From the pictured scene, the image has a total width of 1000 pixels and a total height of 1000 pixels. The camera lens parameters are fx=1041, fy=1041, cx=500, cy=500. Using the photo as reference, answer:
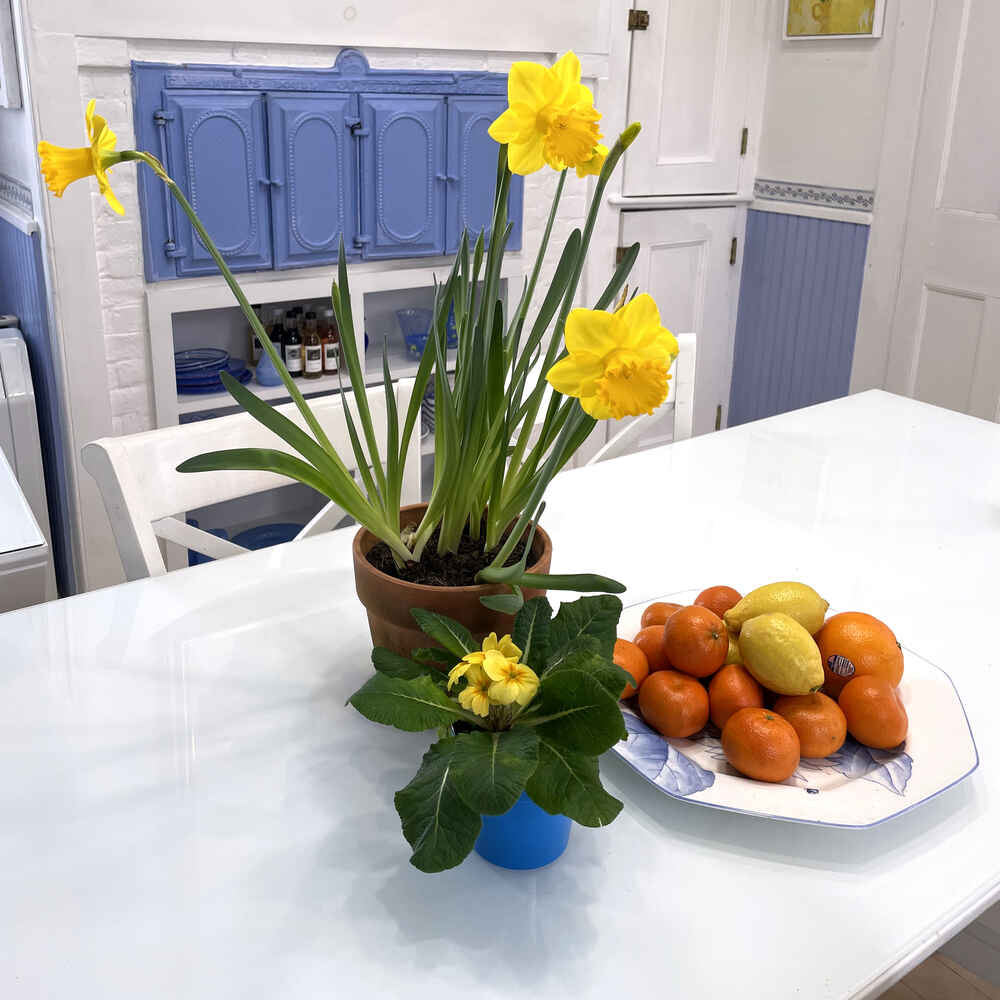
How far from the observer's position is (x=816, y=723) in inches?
33.5

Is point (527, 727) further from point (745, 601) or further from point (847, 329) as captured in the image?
point (847, 329)

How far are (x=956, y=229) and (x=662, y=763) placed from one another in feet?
8.67

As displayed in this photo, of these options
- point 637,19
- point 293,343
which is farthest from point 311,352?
point 637,19

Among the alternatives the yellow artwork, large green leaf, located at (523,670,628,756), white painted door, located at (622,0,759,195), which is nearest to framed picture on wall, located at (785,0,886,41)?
the yellow artwork

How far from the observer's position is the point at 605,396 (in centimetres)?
66

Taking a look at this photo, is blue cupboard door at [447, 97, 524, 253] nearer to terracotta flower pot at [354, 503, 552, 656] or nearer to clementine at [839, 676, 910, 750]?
terracotta flower pot at [354, 503, 552, 656]

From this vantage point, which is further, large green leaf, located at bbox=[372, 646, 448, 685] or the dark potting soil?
the dark potting soil

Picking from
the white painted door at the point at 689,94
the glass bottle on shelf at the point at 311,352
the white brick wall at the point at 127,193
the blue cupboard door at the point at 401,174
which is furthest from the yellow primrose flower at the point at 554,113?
the white painted door at the point at 689,94

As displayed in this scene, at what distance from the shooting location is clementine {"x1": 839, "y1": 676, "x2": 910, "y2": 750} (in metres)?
Answer: 0.86

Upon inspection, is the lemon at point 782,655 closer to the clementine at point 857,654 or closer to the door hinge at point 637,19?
the clementine at point 857,654

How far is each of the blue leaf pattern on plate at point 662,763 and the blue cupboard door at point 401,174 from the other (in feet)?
6.68

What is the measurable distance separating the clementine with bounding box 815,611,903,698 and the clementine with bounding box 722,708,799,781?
4.1 inches

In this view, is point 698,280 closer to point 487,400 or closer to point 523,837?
point 487,400

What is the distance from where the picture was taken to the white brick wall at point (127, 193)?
219 cm
